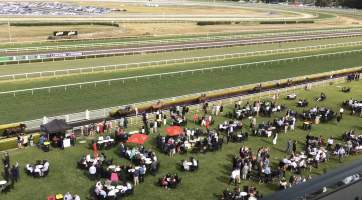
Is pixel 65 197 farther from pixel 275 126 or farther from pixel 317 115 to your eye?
pixel 317 115

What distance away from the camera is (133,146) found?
1048 inches

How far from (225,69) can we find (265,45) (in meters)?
21.7

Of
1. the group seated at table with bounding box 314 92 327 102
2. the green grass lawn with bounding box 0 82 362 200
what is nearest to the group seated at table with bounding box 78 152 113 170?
the green grass lawn with bounding box 0 82 362 200

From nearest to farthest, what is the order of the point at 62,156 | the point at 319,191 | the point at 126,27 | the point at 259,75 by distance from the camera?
the point at 319,191 → the point at 62,156 → the point at 259,75 → the point at 126,27

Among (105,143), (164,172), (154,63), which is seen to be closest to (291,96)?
(154,63)

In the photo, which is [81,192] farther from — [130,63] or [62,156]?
[130,63]

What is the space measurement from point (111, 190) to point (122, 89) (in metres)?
21.4

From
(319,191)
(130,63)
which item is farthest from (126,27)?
(319,191)

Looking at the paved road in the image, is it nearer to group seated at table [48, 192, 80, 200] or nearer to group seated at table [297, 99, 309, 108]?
group seated at table [48, 192, 80, 200]

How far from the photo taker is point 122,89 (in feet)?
131

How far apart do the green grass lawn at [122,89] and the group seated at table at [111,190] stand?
14.0m

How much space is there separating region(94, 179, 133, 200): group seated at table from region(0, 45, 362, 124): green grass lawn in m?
14.0

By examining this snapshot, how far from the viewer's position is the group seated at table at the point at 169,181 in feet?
68.4

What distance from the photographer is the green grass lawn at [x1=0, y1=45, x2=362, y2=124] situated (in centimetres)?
3366
